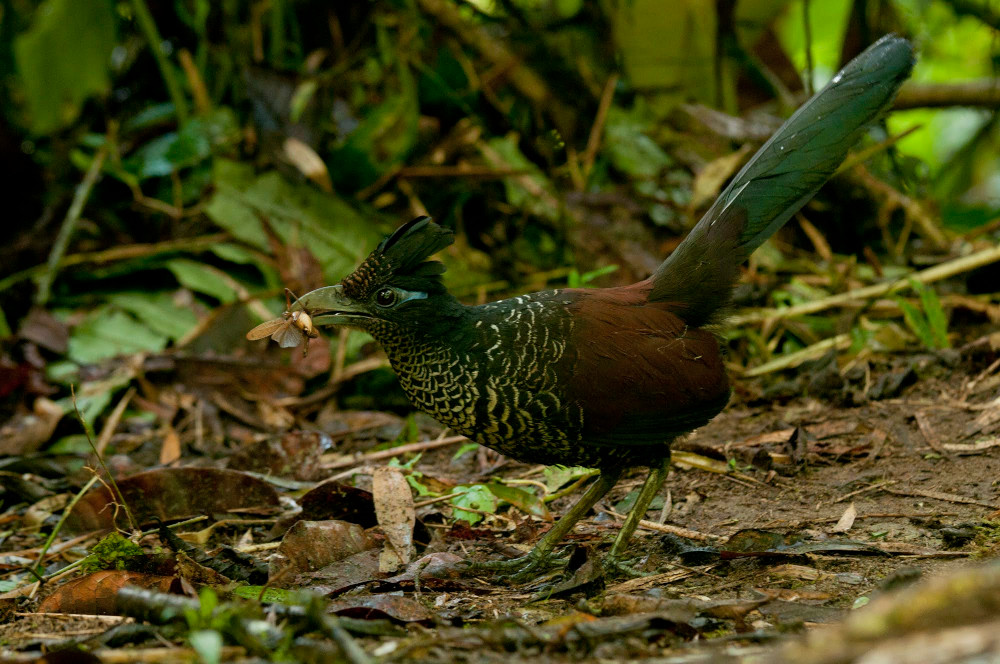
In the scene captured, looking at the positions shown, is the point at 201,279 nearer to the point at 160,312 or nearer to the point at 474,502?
the point at 160,312

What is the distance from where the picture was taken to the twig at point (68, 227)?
632 centimetres

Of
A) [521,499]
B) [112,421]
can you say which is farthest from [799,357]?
[112,421]

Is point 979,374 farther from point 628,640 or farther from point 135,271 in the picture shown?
point 135,271

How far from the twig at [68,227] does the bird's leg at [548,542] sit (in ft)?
13.2

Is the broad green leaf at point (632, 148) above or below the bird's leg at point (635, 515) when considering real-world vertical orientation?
above

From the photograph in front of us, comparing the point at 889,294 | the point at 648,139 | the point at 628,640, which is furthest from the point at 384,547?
the point at 648,139

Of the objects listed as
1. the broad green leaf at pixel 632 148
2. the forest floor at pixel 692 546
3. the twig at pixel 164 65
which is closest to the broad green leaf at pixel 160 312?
the forest floor at pixel 692 546

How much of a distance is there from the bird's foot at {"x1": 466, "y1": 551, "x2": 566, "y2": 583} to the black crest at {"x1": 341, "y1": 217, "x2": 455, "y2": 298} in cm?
104

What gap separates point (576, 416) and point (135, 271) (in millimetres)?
4200

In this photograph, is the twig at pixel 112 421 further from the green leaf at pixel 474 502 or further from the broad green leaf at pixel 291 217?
the green leaf at pixel 474 502

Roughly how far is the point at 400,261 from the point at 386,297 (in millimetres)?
143

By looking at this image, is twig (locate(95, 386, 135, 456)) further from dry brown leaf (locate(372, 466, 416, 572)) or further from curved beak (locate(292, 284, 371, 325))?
curved beak (locate(292, 284, 371, 325))

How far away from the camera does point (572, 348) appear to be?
11.9ft

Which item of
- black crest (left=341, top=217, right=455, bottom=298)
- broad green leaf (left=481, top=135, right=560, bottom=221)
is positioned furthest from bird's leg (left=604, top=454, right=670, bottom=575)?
broad green leaf (left=481, top=135, right=560, bottom=221)
